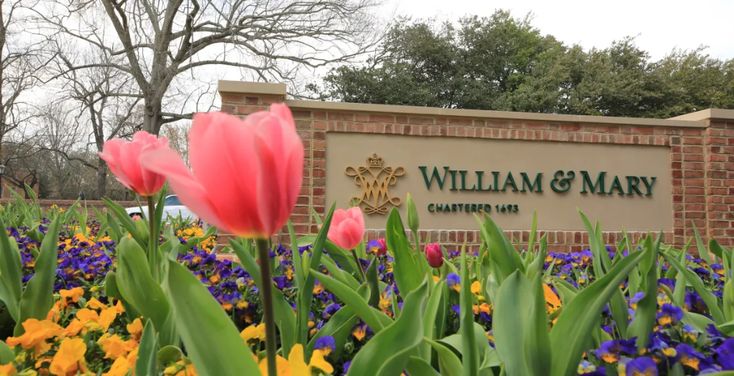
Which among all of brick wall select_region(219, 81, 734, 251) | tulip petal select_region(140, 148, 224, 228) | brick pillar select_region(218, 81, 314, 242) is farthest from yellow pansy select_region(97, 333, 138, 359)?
brick wall select_region(219, 81, 734, 251)

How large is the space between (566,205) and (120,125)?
22093 millimetres

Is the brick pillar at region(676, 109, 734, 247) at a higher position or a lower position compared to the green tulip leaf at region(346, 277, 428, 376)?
higher

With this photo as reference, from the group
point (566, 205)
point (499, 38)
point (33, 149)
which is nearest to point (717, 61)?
point (499, 38)

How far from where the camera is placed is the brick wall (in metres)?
4.67

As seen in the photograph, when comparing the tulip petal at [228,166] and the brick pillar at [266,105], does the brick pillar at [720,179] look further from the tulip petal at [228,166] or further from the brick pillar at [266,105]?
the tulip petal at [228,166]

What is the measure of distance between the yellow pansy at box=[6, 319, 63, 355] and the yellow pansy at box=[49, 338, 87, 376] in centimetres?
14

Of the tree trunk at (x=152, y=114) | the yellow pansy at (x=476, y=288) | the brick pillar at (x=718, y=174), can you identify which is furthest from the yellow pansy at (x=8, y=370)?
the tree trunk at (x=152, y=114)

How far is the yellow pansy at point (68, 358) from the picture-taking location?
896 mm

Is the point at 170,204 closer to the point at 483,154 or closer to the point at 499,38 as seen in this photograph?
the point at 483,154

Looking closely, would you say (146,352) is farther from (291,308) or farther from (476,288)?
(476,288)

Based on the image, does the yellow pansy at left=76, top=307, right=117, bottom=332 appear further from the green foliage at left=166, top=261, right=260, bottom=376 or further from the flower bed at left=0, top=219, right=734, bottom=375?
the green foliage at left=166, top=261, right=260, bottom=376

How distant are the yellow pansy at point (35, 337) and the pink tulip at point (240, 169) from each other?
0.79 meters

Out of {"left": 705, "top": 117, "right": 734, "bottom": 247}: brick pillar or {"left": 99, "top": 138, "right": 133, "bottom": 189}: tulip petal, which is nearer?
{"left": 99, "top": 138, "right": 133, "bottom": 189}: tulip petal

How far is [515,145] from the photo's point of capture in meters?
5.18
